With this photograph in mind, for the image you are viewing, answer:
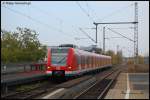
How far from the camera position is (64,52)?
3481 cm

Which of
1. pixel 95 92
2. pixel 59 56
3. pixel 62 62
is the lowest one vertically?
pixel 95 92

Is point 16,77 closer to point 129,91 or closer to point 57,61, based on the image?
point 57,61

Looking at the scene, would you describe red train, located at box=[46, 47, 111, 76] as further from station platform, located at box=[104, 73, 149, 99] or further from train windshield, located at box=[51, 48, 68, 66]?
station platform, located at box=[104, 73, 149, 99]

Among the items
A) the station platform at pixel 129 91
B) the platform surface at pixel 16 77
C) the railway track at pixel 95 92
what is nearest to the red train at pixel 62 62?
the platform surface at pixel 16 77

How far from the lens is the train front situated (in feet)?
112

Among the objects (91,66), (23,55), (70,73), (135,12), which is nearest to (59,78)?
(70,73)

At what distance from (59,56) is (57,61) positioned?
426mm

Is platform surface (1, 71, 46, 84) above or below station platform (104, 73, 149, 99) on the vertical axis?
above

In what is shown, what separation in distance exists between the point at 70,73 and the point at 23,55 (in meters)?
25.6

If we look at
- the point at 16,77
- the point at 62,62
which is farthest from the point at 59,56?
the point at 16,77

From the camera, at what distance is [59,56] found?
1364 inches

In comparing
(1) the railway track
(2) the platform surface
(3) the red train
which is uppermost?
(3) the red train

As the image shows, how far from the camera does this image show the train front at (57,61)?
34.1 m

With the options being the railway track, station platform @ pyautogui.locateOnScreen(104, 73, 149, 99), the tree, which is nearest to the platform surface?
the railway track
